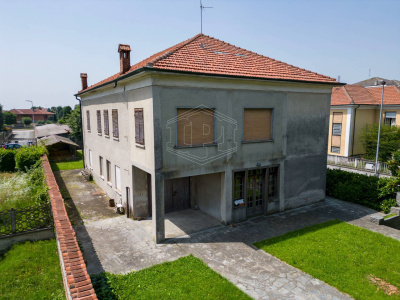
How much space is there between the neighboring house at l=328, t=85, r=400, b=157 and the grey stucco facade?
15.5 metres

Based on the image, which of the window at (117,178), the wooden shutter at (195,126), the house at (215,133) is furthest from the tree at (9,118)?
the wooden shutter at (195,126)

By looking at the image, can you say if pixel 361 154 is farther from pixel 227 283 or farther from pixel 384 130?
pixel 227 283

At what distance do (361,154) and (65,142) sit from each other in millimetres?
30418

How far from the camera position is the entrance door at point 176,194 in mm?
13641

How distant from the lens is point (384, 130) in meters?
25.0

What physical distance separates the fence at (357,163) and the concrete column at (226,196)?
17.3 metres

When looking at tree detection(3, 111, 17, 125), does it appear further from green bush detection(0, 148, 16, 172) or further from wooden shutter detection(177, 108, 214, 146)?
wooden shutter detection(177, 108, 214, 146)

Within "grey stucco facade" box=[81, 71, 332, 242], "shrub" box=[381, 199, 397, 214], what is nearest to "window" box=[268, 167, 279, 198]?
"grey stucco facade" box=[81, 71, 332, 242]

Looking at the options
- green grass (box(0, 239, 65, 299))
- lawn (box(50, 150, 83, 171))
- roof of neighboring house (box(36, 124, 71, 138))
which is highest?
roof of neighboring house (box(36, 124, 71, 138))

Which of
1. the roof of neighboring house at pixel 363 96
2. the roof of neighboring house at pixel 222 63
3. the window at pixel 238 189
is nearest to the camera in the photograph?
the roof of neighboring house at pixel 222 63

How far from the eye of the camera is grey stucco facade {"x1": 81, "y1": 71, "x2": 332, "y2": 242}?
10.3 m

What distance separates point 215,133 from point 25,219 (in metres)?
7.54

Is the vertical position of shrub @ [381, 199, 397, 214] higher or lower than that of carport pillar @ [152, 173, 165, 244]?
lower

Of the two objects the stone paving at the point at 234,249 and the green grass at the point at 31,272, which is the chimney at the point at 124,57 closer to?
the stone paving at the point at 234,249
